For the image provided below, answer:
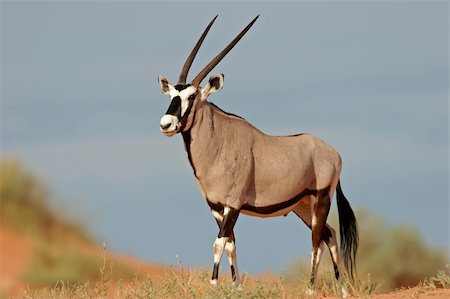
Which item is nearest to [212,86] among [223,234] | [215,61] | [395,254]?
[215,61]

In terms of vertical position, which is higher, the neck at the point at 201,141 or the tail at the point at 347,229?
the neck at the point at 201,141

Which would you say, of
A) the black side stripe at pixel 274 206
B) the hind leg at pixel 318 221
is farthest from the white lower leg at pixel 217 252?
the hind leg at pixel 318 221

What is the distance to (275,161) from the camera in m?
11.2

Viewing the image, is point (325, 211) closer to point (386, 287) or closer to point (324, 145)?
point (324, 145)

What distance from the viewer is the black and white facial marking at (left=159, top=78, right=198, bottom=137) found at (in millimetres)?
10219

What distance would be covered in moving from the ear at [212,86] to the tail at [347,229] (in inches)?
108

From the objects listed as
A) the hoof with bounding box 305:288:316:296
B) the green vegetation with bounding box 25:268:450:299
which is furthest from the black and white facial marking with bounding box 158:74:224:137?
the hoof with bounding box 305:288:316:296

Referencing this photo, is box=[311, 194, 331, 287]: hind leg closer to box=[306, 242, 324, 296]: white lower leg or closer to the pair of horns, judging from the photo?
box=[306, 242, 324, 296]: white lower leg

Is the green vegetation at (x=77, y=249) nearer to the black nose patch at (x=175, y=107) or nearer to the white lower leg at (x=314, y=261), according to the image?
the white lower leg at (x=314, y=261)

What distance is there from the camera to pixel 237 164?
10.7 m

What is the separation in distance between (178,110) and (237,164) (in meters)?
0.92

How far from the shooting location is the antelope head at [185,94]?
10266 millimetres

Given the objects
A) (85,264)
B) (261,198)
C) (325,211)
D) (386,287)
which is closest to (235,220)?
(261,198)

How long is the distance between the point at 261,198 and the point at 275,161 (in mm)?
511
